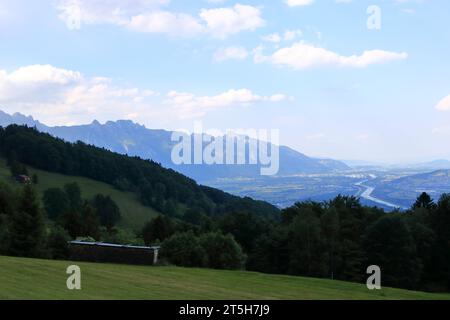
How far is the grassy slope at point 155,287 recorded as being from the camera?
23531mm

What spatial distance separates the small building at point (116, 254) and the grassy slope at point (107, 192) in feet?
346

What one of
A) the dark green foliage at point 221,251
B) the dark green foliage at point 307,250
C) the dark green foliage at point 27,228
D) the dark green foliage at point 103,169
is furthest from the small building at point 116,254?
the dark green foliage at point 103,169

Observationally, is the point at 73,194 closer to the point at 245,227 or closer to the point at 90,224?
the point at 90,224

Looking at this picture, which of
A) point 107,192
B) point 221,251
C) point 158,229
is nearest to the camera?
point 221,251

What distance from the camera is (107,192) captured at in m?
176

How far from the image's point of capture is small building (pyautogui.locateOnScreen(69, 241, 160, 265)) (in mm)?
45375

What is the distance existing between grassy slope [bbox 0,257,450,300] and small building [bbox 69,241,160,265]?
8437 mm

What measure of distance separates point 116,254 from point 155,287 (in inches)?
716

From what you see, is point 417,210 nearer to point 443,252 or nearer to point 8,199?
point 443,252

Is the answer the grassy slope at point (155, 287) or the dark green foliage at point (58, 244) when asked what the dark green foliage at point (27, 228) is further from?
the grassy slope at point (155, 287)

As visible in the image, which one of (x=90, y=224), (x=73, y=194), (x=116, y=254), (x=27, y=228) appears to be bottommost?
(x=90, y=224)

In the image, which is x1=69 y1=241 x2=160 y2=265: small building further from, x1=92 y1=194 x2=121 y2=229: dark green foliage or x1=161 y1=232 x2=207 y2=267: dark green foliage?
x1=92 y1=194 x2=121 y2=229: dark green foliage

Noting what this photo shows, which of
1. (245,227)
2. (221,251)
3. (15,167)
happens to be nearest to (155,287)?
(221,251)

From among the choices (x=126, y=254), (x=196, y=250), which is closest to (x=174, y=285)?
(x=126, y=254)
